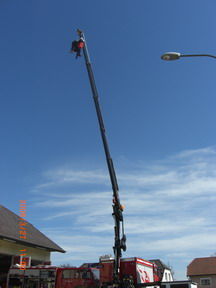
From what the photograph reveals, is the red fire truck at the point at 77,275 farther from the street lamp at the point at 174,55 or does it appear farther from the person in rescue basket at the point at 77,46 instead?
the person in rescue basket at the point at 77,46

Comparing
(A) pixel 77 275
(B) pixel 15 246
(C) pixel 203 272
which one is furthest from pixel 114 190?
(C) pixel 203 272

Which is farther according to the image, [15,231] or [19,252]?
[15,231]

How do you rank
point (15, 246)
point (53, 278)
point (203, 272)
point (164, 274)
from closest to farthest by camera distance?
point (53, 278)
point (15, 246)
point (164, 274)
point (203, 272)

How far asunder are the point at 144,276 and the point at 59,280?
14.2ft

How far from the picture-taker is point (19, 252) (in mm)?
19875

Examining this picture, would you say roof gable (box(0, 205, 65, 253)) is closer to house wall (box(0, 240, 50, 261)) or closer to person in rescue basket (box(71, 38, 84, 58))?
house wall (box(0, 240, 50, 261))

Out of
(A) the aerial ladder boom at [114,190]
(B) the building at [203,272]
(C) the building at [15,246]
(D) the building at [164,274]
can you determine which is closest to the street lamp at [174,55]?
(A) the aerial ladder boom at [114,190]

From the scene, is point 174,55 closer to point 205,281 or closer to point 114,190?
point 114,190

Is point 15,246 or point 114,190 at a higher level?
point 114,190

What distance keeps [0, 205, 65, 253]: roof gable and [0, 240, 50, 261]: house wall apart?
1.77ft

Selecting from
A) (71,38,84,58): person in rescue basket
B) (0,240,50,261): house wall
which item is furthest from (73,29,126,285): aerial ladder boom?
(0,240,50,261): house wall

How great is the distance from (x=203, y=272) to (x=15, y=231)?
106 ft

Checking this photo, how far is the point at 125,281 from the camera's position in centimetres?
1379

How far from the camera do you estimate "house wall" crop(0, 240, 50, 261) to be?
18.5m
